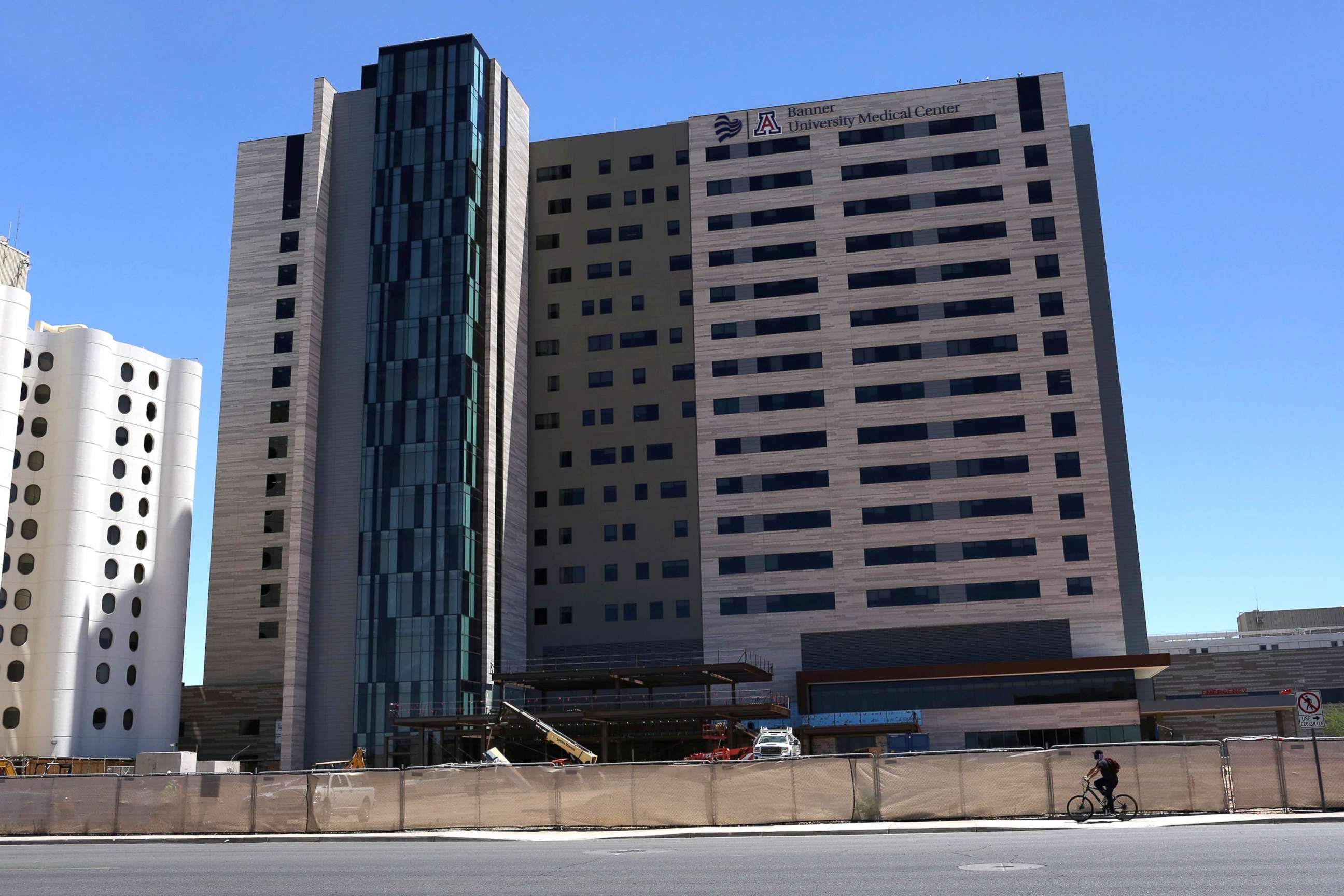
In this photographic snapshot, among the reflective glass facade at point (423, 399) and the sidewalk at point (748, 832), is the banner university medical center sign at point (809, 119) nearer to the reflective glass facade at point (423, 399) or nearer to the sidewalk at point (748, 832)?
the reflective glass facade at point (423, 399)

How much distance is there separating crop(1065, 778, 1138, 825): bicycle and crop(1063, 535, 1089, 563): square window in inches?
2279

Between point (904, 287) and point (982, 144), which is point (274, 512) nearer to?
point (904, 287)

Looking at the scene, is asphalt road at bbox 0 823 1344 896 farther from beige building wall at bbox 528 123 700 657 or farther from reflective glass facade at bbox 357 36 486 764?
beige building wall at bbox 528 123 700 657

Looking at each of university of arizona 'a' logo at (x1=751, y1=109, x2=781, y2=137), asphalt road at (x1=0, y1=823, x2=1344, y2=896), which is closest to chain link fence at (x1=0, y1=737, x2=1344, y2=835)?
asphalt road at (x1=0, y1=823, x2=1344, y2=896)

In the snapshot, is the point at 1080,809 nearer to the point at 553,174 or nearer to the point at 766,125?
the point at 766,125

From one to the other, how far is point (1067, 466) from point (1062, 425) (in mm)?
3302

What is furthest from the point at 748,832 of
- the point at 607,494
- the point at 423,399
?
the point at 607,494

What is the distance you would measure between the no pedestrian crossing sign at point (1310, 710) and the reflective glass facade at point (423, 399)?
6006cm

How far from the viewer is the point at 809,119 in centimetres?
10381

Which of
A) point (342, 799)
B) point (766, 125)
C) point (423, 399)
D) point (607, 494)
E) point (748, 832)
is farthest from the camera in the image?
point (766, 125)

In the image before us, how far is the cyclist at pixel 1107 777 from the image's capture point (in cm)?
3234

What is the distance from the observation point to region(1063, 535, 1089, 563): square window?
89.2 metres

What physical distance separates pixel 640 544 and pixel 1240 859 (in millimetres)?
77541

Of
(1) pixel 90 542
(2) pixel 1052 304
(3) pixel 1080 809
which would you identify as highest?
(2) pixel 1052 304
